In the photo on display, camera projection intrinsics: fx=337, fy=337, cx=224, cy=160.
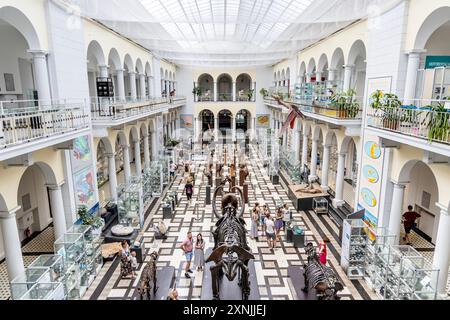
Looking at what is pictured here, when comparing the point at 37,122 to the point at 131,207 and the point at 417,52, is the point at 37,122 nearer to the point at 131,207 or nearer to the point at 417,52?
the point at 131,207

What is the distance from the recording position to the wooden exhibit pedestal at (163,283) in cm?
916

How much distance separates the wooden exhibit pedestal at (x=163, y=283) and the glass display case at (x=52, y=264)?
82.3 inches

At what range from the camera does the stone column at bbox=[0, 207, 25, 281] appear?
349 inches

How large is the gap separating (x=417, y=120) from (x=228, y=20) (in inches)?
499

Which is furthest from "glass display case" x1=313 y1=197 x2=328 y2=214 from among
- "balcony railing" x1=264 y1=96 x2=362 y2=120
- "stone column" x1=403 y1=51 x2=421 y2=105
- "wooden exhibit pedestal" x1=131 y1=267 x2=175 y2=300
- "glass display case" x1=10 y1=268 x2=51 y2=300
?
"glass display case" x1=10 y1=268 x2=51 y2=300

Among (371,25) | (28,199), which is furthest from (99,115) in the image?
(371,25)

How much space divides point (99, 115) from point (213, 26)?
32.9 feet

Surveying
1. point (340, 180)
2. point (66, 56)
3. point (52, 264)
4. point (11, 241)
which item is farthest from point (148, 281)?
point (340, 180)

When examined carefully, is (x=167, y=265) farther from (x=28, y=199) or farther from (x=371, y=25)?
(x=371, y=25)

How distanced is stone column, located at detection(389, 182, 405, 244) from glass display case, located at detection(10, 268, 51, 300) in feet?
34.2

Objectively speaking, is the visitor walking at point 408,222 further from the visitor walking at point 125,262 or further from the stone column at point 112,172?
the stone column at point 112,172

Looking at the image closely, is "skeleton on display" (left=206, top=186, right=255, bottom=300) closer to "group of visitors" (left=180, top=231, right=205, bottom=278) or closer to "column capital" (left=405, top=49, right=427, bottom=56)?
"group of visitors" (left=180, top=231, right=205, bottom=278)

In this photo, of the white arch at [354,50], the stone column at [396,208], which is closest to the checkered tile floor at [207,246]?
the stone column at [396,208]

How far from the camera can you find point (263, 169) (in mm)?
26297
